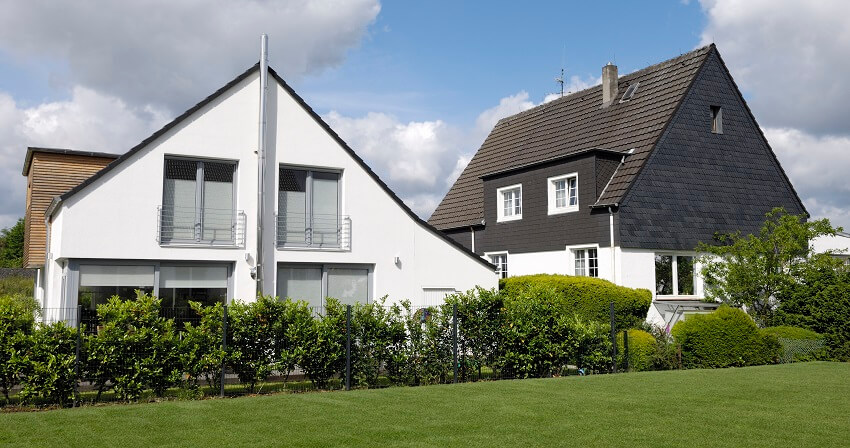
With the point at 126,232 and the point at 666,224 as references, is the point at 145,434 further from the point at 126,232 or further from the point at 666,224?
the point at 666,224

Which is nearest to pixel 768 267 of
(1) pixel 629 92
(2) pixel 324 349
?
(1) pixel 629 92

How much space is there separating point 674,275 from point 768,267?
9.30 feet

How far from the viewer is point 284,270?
57.4ft

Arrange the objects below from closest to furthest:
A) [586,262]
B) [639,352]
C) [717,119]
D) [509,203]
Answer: [639,352], [586,262], [717,119], [509,203]

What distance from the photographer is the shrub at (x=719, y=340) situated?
1698cm

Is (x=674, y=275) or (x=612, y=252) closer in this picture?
(x=612, y=252)

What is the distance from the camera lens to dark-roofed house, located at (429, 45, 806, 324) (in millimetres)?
21969

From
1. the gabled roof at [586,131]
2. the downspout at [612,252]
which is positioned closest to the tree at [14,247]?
the gabled roof at [586,131]

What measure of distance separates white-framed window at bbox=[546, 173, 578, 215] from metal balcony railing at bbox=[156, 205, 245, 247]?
426 inches

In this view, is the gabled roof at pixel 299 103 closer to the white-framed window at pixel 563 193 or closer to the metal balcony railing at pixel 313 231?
the metal balcony railing at pixel 313 231

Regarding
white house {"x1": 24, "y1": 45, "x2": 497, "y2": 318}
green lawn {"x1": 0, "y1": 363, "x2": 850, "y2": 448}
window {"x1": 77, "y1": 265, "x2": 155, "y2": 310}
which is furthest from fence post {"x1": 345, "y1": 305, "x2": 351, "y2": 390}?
window {"x1": 77, "y1": 265, "x2": 155, "y2": 310}

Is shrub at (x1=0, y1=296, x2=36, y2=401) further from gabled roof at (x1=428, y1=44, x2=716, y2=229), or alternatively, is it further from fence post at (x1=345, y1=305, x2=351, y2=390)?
gabled roof at (x1=428, y1=44, x2=716, y2=229)

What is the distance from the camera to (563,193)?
23.8 meters

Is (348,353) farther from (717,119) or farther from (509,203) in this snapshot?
(717,119)
